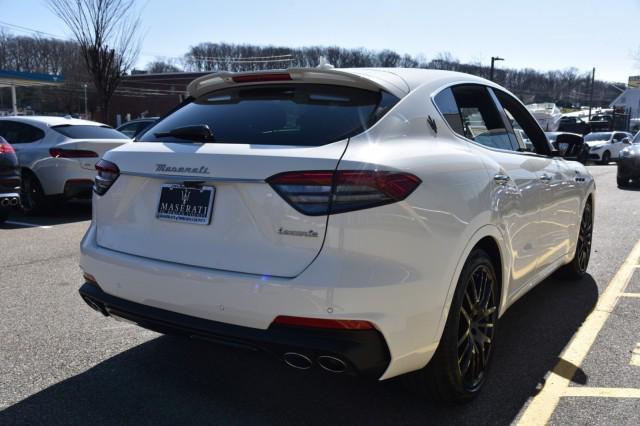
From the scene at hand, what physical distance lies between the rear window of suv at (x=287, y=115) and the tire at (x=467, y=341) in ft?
2.97

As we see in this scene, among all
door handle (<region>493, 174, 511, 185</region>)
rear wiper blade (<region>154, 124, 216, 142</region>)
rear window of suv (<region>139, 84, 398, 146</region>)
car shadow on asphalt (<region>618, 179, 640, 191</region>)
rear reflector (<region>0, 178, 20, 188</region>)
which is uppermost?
rear window of suv (<region>139, 84, 398, 146</region>)

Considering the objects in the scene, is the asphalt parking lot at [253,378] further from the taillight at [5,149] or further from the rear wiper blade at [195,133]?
the taillight at [5,149]

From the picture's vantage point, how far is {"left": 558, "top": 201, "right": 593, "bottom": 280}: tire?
528 centimetres

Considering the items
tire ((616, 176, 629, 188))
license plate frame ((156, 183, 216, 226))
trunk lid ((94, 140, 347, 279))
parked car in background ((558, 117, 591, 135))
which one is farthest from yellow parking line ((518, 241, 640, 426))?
parked car in background ((558, 117, 591, 135))

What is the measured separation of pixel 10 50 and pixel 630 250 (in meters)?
76.9

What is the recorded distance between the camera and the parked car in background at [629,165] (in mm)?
14930

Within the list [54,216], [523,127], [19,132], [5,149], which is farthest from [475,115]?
[19,132]

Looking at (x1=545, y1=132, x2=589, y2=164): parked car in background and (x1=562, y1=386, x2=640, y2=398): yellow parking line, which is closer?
(x1=562, y1=386, x2=640, y2=398): yellow parking line

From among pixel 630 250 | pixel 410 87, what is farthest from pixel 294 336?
pixel 630 250

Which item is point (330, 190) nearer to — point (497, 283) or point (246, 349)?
point (246, 349)

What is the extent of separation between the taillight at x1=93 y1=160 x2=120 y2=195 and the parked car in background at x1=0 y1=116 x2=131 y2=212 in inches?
242

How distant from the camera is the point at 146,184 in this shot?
2.78 metres

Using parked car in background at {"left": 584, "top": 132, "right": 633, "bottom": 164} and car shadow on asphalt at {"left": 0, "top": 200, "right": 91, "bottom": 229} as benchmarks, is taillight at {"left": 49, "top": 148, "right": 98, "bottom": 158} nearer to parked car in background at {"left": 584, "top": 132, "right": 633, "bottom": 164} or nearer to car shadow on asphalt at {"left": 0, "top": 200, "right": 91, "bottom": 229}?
car shadow on asphalt at {"left": 0, "top": 200, "right": 91, "bottom": 229}

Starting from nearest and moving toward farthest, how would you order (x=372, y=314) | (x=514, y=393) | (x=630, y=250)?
1. (x=372, y=314)
2. (x=514, y=393)
3. (x=630, y=250)
